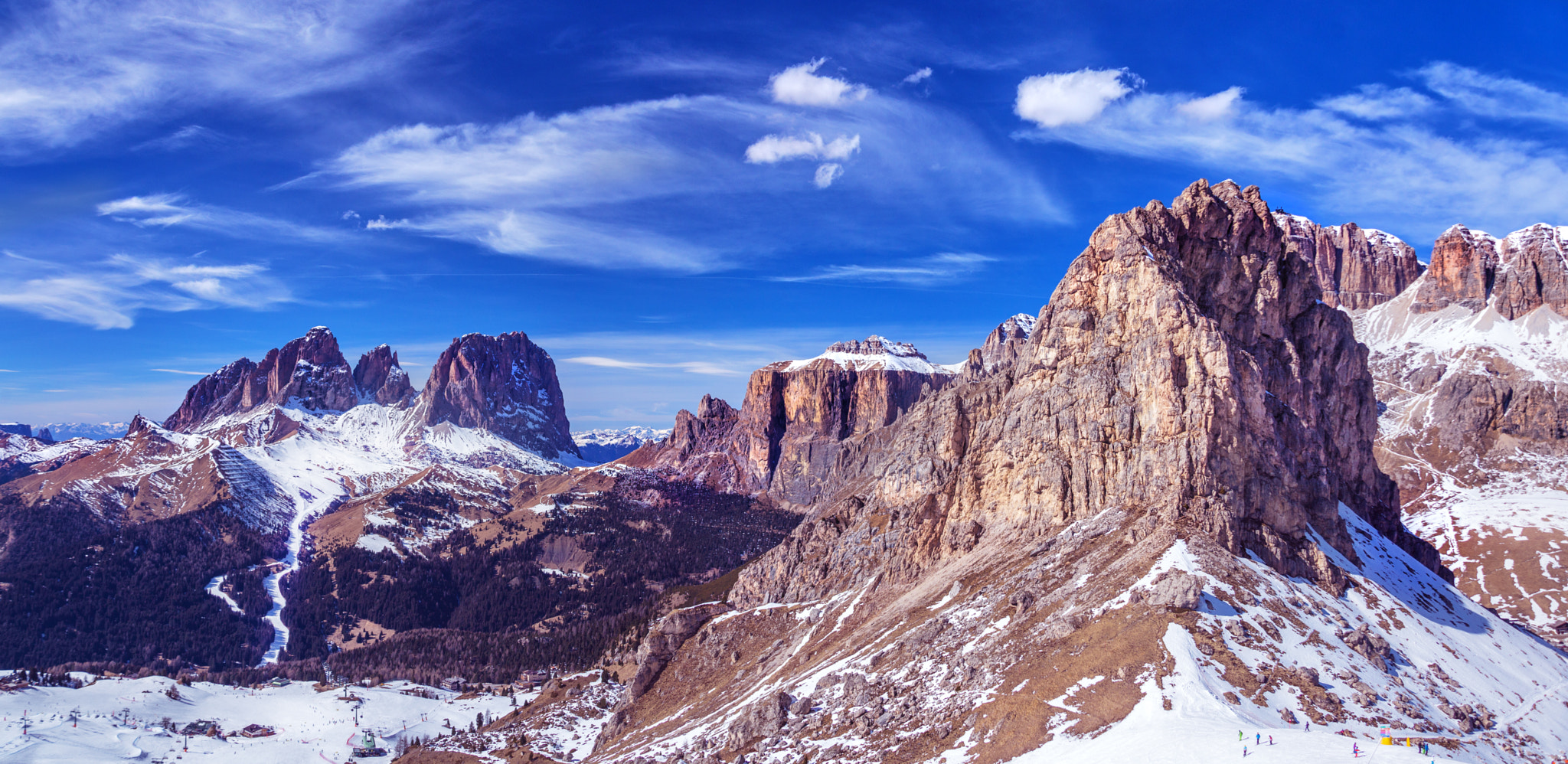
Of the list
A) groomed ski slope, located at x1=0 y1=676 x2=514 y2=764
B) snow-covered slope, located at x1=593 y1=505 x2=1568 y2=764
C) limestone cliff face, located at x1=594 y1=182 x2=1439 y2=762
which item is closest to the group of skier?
snow-covered slope, located at x1=593 y1=505 x2=1568 y2=764

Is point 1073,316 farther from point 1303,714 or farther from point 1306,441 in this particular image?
point 1303,714

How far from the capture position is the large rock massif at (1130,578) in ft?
221

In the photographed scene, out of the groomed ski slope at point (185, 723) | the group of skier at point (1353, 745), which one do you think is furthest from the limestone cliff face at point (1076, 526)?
the groomed ski slope at point (185, 723)

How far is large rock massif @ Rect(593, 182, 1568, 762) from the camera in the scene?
67250 mm

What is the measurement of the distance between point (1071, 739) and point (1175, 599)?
20868 mm

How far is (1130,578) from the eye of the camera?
83375 mm

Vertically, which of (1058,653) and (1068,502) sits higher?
(1068,502)

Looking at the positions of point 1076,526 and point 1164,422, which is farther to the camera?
point 1076,526

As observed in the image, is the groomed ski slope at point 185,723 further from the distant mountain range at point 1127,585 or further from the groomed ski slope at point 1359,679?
the groomed ski slope at point 1359,679

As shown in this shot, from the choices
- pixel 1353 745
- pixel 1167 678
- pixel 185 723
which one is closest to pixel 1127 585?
pixel 1167 678

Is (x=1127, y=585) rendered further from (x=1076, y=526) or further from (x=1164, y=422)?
(x=1164, y=422)

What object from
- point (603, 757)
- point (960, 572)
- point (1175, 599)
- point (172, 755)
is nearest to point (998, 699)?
point (1175, 599)

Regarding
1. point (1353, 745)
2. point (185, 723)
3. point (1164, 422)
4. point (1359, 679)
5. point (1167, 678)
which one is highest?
point (1164, 422)

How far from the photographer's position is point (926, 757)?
6594 cm
